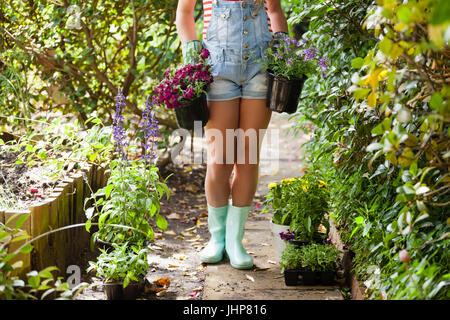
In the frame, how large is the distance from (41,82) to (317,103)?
7.54 ft

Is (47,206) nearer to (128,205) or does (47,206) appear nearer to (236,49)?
(128,205)

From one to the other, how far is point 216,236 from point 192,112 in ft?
2.46

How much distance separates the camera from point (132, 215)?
2.73 meters

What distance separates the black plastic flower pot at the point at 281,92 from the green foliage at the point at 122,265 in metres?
0.96

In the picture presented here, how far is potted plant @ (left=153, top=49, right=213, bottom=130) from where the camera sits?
2.80 meters

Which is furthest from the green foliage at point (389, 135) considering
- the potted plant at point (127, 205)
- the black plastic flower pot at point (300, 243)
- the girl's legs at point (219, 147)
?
the potted plant at point (127, 205)

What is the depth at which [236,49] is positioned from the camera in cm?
288

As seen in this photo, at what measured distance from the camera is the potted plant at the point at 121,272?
257 centimetres

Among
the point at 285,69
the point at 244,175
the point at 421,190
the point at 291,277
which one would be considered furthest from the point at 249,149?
the point at 421,190

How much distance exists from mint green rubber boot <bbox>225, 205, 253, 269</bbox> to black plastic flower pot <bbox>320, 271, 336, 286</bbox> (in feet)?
1.41

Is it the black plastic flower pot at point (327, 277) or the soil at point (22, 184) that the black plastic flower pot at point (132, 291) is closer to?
the soil at point (22, 184)

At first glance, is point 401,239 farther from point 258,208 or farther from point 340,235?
Result: point 258,208

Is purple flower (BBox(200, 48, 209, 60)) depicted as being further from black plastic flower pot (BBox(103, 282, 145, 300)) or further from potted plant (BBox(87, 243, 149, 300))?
black plastic flower pot (BBox(103, 282, 145, 300))
